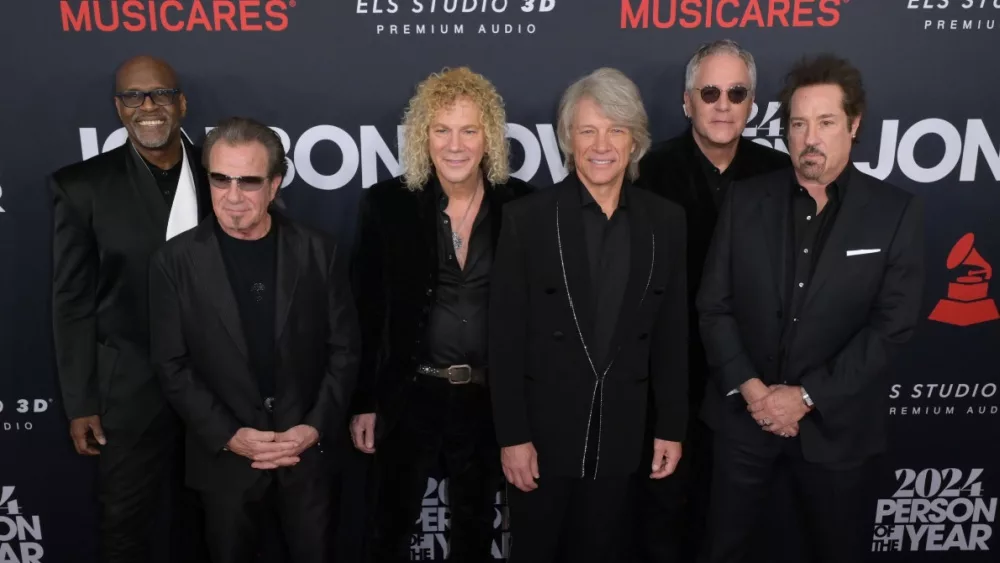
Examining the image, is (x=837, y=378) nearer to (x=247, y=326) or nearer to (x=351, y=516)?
(x=247, y=326)

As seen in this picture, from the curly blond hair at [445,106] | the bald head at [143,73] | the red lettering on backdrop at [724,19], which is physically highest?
the red lettering on backdrop at [724,19]

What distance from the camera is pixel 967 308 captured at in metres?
3.27

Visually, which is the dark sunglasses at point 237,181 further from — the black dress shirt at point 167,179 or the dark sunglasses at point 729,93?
the dark sunglasses at point 729,93

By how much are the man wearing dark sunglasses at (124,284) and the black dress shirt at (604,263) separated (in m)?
1.21

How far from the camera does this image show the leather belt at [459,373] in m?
2.49

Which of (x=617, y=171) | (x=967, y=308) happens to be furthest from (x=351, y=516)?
(x=967, y=308)

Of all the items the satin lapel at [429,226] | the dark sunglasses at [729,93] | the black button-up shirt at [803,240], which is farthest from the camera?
the dark sunglasses at [729,93]

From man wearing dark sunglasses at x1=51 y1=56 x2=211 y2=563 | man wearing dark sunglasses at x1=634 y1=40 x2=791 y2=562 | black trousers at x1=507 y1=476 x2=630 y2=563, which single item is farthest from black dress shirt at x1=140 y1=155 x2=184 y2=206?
man wearing dark sunglasses at x1=634 y1=40 x2=791 y2=562

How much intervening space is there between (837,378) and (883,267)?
333 mm

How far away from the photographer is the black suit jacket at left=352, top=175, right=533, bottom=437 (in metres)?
2.48

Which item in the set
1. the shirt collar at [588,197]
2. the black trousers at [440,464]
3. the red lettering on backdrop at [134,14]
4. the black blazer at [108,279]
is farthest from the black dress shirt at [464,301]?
the red lettering on backdrop at [134,14]

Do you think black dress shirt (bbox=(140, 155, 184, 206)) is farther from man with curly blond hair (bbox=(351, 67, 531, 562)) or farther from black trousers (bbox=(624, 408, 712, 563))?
black trousers (bbox=(624, 408, 712, 563))

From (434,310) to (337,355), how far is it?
1.03ft

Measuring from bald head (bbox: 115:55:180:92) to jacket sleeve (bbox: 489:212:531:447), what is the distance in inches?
48.8
